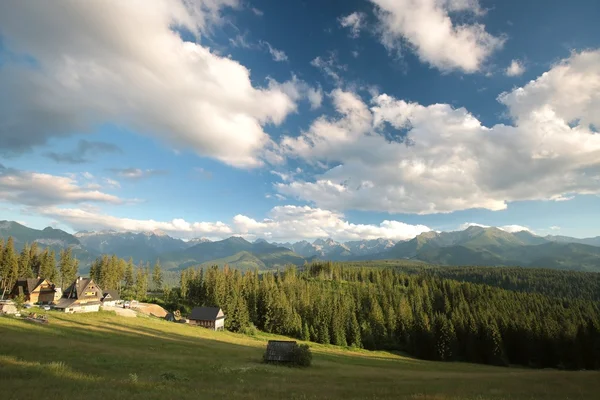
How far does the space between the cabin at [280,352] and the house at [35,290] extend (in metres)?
87.4

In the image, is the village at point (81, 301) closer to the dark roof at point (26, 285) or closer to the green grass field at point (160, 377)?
the dark roof at point (26, 285)

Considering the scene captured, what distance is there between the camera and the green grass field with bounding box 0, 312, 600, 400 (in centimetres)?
2033

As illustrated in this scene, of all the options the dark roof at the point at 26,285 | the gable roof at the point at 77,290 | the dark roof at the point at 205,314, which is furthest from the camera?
the dark roof at the point at 205,314

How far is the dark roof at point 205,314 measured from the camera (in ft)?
349

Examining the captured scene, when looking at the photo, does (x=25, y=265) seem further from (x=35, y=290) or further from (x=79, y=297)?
(x=79, y=297)

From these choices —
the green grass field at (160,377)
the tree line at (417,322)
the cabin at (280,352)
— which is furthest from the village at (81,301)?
the cabin at (280,352)

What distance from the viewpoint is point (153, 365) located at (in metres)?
35.7

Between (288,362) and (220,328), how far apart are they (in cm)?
6480

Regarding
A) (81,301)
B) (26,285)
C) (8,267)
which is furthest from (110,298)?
(8,267)

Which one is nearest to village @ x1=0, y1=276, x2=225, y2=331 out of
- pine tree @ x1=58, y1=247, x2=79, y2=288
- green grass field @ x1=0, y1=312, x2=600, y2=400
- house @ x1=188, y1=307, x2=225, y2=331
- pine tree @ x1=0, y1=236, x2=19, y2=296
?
house @ x1=188, y1=307, x2=225, y2=331

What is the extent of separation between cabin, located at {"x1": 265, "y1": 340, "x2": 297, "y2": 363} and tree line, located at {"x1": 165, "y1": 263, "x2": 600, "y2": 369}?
6109cm

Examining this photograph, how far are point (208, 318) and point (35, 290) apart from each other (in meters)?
54.3

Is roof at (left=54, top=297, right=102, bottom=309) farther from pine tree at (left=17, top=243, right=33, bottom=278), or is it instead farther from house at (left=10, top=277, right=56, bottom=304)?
pine tree at (left=17, top=243, right=33, bottom=278)

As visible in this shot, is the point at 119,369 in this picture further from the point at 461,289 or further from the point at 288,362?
the point at 461,289
